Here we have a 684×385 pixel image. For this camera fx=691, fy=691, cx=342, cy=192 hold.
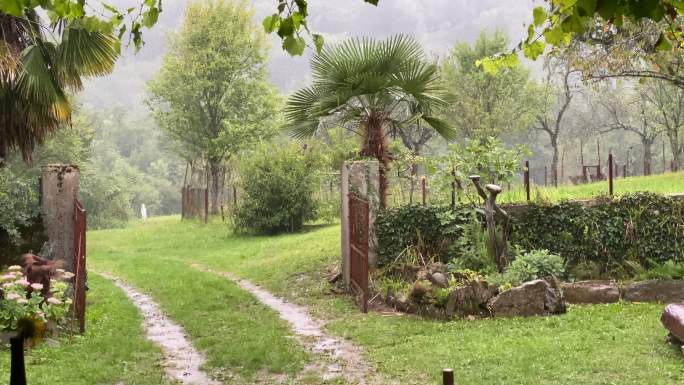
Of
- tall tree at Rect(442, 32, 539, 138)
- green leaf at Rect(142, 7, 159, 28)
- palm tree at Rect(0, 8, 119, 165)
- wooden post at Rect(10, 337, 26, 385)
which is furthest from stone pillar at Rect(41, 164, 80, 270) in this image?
tall tree at Rect(442, 32, 539, 138)

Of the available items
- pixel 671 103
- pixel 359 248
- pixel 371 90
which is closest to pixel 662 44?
pixel 359 248

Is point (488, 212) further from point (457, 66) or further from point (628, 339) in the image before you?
point (457, 66)

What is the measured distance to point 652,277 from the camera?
428 inches

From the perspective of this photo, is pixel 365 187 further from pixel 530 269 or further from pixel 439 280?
pixel 530 269

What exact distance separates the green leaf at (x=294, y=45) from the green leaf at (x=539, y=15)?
1318mm

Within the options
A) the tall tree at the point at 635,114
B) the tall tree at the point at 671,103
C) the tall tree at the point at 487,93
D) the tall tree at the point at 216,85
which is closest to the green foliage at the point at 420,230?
the tall tree at the point at 216,85

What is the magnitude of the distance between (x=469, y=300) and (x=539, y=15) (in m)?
6.98

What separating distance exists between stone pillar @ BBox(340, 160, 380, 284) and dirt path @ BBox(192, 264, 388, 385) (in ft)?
6.01

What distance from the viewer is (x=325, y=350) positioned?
8.81m

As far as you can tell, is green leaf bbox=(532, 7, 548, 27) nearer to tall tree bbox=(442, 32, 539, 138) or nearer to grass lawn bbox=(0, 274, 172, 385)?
grass lawn bbox=(0, 274, 172, 385)

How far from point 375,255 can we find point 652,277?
15.9ft

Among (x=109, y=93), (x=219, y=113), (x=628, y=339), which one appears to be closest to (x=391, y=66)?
(x=628, y=339)

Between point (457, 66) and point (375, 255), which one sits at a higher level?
point (457, 66)

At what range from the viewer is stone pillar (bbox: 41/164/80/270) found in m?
10.2
